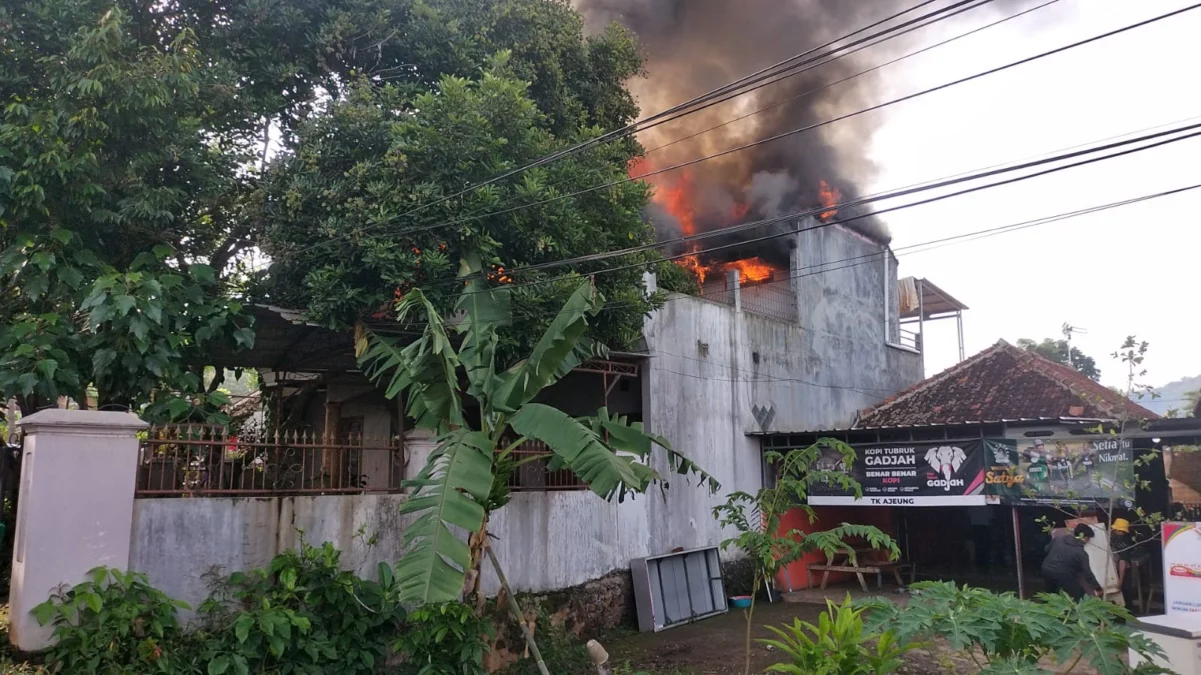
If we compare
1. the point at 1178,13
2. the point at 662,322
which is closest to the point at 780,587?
the point at 662,322

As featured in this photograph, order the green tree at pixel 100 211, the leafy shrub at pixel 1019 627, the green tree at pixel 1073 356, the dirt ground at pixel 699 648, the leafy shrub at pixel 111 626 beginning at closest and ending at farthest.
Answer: the leafy shrub at pixel 1019 627
the leafy shrub at pixel 111 626
the green tree at pixel 100 211
the dirt ground at pixel 699 648
the green tree at pixel 1073 356

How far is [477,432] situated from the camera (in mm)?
7203

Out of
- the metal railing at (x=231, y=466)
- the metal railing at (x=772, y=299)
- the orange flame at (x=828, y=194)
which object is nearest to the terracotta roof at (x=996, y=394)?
the metal railing at (x=772, y=299)

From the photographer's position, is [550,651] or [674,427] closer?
[550,651]

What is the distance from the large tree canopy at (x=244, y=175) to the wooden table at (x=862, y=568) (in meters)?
7.28

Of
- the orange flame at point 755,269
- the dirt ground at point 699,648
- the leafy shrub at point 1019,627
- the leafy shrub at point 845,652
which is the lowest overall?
the dirt ground at point 699,648

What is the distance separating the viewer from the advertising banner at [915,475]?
43.0 feet

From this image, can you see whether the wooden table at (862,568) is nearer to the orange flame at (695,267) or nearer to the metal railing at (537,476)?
the metal railing at (537,476)

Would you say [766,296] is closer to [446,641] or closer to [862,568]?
[862,568]

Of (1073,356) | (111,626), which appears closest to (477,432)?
(111,626)

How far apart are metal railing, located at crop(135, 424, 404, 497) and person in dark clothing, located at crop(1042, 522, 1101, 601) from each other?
9.18 metres

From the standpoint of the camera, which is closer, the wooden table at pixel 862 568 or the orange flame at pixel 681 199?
the wooden table at pixel 862 568

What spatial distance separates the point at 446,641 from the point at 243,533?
2.36 m

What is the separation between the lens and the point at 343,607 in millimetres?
8125
